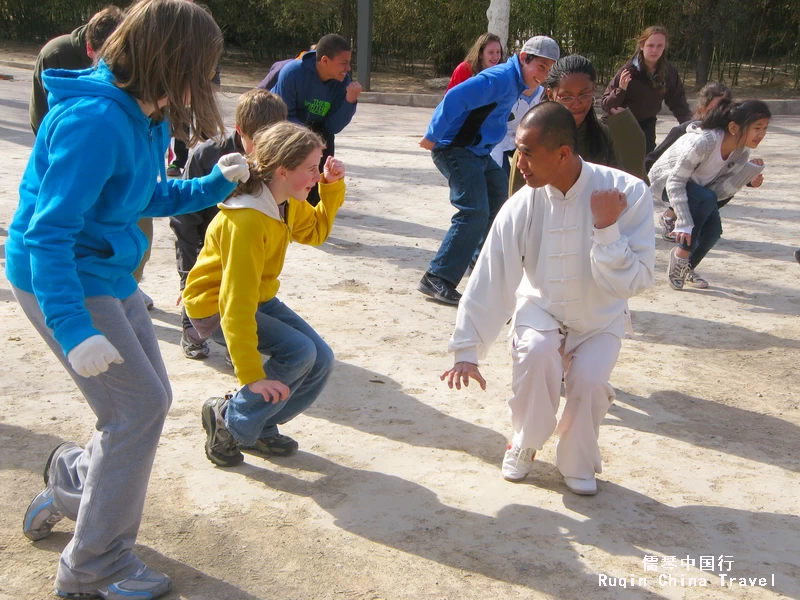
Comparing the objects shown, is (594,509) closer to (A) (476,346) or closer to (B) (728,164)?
(A) (476,346)

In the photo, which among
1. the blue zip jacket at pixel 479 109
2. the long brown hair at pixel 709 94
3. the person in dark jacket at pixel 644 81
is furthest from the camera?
the person in dark jacket at pixel 644 81

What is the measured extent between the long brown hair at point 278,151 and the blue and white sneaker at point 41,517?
50.3 inches

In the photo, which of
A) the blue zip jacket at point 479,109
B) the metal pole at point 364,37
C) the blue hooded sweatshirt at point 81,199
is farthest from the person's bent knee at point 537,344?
the metal pole at point 364,37

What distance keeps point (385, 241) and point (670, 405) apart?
338 centimetres

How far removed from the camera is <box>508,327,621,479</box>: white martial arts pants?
11.1 feet

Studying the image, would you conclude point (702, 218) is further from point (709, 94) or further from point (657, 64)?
point (657, 64)

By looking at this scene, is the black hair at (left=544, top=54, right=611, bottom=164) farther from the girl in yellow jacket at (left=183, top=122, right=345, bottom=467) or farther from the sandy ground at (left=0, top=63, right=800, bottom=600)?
the girl in yellow jacket at (left=183, top=122, right=345, bottom=467)

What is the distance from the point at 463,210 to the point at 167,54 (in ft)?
12.0

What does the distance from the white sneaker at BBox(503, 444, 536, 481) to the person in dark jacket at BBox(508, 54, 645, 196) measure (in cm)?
138

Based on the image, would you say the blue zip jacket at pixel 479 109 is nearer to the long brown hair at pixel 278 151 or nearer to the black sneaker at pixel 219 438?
the long brown hair at pixel 278 151

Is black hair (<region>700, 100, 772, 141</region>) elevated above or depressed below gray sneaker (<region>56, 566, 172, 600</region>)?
above

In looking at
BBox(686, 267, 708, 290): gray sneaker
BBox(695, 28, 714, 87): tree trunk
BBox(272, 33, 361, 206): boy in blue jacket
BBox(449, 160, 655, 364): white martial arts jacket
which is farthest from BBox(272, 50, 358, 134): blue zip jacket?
BBox(695, 28, 714, 87): tree trunk

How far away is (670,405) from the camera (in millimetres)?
4402

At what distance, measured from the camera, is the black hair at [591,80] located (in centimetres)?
443
